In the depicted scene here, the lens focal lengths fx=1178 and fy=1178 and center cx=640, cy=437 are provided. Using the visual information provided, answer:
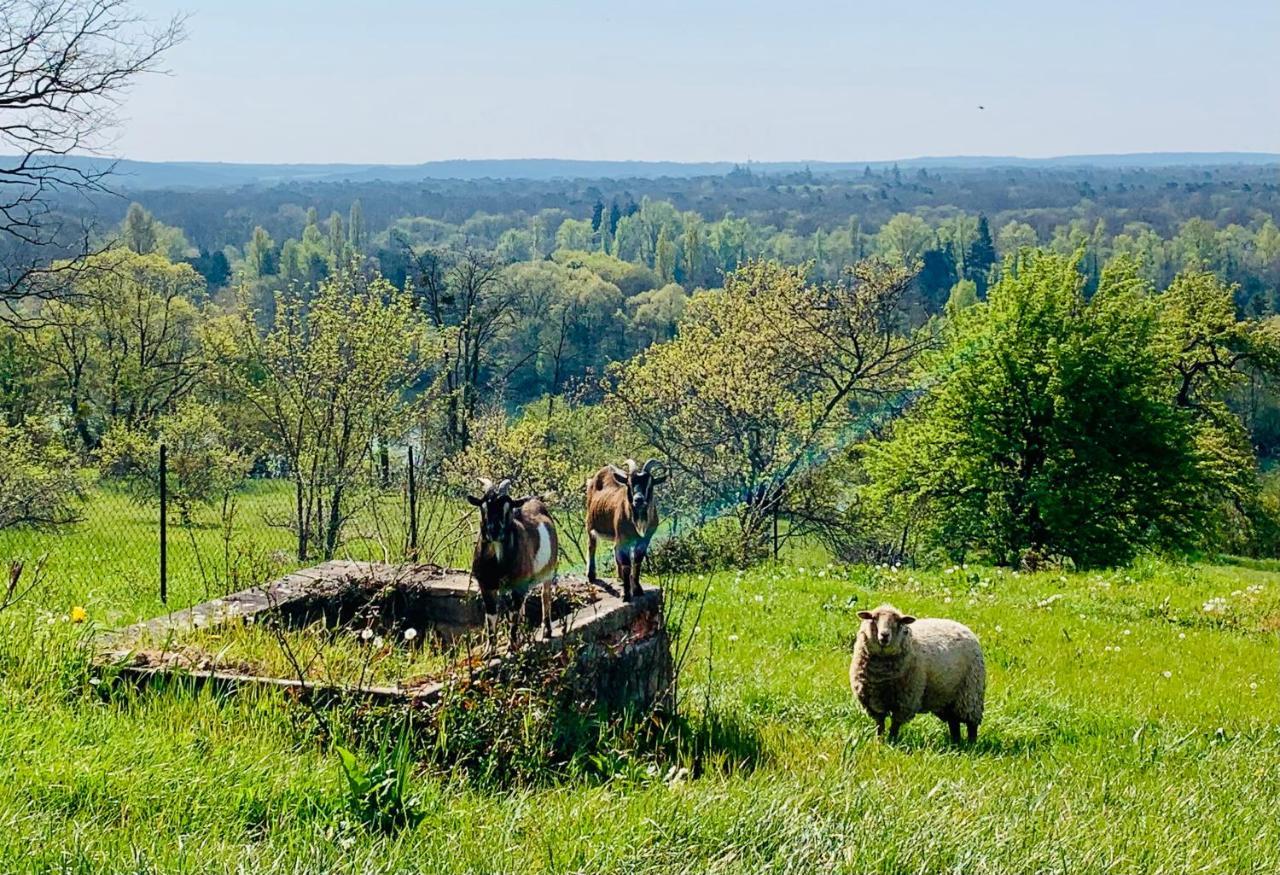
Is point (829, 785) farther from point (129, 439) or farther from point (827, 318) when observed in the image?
point (129, 439)

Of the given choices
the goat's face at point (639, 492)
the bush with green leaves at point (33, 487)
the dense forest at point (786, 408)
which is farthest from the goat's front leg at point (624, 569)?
the bush with green leaves at point (33, 487)

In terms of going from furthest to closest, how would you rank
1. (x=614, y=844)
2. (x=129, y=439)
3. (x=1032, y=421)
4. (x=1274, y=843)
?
(x=129, y=439) < (x=1032, y=421) < (x=1274, y=843) < (x=614, y=844)

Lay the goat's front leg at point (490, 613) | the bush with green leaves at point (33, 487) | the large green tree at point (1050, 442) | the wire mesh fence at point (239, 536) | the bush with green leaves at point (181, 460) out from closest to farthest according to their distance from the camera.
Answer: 1. the goat's front leg at point (490, 613)
2. the wire mesh fence at point (239, 536)
3. the bush with green leaves at point (33, 487)
4. the large green tree at point (1050, 442)
5. the bush with green leaves at point (181, 460)

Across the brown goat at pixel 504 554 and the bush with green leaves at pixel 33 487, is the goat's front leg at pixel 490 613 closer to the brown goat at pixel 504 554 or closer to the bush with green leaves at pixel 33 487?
the brown goat at pixel 504 554

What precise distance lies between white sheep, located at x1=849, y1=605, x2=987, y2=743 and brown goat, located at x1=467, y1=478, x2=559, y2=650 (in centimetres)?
262

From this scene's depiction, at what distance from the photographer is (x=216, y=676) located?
6969 mm

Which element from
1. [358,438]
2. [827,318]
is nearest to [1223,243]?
[827,318]

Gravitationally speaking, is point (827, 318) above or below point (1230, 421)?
above

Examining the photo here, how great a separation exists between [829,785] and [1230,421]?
44.9 meters

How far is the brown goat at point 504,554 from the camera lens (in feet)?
28.6

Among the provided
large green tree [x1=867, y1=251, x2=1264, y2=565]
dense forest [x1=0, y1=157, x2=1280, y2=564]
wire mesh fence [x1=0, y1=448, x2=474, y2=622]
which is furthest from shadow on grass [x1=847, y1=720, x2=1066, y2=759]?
large green tree [x1=867, y1=251, x2=1264, y2=565]

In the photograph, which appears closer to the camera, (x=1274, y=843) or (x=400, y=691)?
(x=1274, y=843)

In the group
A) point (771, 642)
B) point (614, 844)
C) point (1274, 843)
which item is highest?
point (614, 844)

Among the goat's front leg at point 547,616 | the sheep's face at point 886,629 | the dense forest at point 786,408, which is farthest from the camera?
the dense forest at point 786,408
